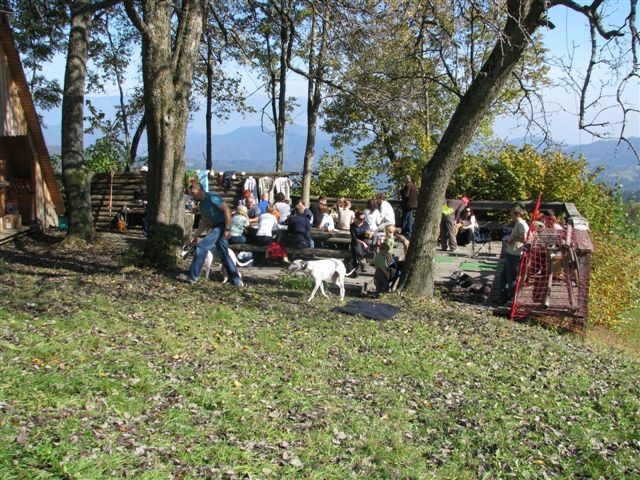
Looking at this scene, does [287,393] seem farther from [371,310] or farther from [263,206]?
[263,206]

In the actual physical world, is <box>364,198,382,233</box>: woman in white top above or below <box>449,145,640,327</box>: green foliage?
below

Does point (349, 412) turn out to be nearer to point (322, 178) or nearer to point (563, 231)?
point (563, 231)

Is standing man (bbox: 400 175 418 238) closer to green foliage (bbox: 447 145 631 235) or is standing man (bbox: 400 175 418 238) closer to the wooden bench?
green foliage (bbox: 447 145 631 235)

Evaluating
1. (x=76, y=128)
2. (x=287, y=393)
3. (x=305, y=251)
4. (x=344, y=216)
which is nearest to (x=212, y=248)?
(x=305, y=251)

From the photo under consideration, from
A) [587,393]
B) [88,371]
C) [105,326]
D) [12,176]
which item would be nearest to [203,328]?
[105,326]

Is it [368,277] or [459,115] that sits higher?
[459,115]

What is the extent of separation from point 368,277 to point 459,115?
3684 millimetres

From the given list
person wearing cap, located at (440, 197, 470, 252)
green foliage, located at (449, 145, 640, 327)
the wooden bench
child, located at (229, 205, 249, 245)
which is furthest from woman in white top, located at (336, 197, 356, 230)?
green foliage, located at (449, 145, 640, 327)

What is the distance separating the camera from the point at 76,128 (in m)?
14.6

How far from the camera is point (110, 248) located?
1429 centimetres

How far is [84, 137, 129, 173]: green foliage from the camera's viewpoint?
21.7 meters

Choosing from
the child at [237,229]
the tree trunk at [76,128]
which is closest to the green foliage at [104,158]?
the tree trunk at [76,128]

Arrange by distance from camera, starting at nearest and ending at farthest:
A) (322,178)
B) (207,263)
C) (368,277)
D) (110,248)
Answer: (207,263)
(368,277)
(110,248)
(322,178)

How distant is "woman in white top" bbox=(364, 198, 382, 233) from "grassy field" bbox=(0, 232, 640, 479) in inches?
181
